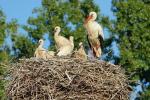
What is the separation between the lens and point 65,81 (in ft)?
55.2

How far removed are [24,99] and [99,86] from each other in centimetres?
139

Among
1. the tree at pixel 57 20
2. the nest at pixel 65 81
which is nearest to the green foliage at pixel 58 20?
the tree at pixel 57 20

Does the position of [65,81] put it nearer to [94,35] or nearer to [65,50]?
[65,50]

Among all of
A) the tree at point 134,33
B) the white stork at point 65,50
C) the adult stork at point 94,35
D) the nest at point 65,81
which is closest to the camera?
the nest at point 65,81

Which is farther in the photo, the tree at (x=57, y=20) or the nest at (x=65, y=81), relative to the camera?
the tree at (x=57, y=20)

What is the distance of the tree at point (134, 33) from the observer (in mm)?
22938

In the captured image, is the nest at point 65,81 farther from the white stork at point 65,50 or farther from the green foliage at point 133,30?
the green foliage at point 133,30

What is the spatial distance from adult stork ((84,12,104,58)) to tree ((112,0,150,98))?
321 centimetres

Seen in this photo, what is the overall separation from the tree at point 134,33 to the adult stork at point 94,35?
321 cm

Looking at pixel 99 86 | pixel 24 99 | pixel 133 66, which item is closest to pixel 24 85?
pixel 24 99

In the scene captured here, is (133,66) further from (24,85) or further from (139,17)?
(24,85)

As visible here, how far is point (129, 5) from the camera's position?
23891mm

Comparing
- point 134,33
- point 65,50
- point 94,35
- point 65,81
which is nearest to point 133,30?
point 134,33

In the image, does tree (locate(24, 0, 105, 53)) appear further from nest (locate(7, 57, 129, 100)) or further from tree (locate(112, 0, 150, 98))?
nest (locate(7, 57, 129, 100))
